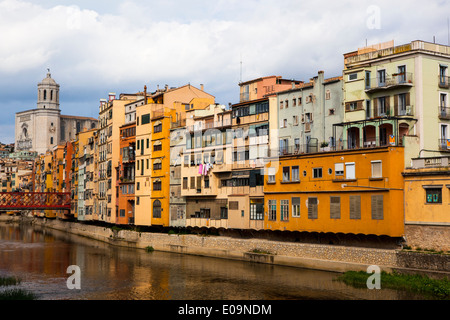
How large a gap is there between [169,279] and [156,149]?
25.7 metres

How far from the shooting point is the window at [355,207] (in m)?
42.2

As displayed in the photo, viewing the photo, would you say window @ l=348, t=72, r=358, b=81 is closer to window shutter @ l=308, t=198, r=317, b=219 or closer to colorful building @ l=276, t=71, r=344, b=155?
colorful building @ l=276, t=71, r=344, b=155

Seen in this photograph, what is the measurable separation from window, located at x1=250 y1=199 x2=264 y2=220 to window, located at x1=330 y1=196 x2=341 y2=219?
9.00 metres

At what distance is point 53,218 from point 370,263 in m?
93.3

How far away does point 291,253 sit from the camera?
4600 centimetres

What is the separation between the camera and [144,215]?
2640 inches

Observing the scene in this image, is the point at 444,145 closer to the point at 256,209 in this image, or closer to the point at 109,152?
the point at 256,209

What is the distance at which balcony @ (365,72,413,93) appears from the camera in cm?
4296

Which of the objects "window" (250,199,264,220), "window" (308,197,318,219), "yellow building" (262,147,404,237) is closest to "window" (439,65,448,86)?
"yellow building" (262,147,404,237)

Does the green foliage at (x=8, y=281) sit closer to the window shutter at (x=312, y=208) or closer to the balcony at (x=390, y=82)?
the window shutter at (x=312, y=208)

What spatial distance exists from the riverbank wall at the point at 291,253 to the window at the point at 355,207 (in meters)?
2.45

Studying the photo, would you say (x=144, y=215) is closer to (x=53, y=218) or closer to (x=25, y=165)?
(x=53, y=218)

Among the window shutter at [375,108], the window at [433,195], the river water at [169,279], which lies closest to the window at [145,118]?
the river water at [169,279]

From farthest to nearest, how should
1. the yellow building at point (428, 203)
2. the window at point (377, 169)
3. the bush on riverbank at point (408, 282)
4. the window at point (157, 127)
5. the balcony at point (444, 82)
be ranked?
1. the window at point (157, 127)
2. the balcony at point (444, 82)
3. the window at point (377, 169)
4. the yellow building at point (428, 203)
5. the bush on riverbank at point (408, 282)
